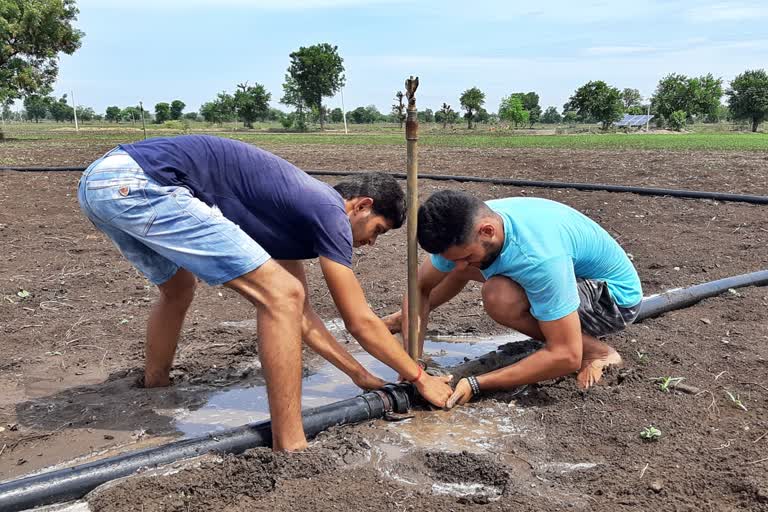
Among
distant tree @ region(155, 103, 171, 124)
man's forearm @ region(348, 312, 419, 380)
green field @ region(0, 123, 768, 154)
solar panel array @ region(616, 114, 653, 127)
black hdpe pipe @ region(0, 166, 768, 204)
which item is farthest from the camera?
distant tree @ region(155, 103, 171, 124)

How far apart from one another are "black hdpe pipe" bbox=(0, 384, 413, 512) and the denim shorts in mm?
690

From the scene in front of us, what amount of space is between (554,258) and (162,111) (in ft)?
280

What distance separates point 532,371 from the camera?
9.93 feet

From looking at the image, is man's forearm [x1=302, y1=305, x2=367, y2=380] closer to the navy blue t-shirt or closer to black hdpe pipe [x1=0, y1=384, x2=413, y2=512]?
black hdpe pipe [x1=0, y1=384, x2=413, y2=512]

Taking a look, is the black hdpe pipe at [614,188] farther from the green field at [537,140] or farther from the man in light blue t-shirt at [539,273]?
the green field at [537,140]

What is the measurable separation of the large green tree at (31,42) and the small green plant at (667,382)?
31122 mm

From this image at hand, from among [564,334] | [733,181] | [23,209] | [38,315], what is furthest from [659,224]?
[23,209]

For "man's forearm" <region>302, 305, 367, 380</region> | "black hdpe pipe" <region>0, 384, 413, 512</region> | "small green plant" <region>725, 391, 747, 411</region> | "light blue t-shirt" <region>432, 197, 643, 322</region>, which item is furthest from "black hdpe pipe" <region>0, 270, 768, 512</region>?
"small green plant" <region>725, 391, 747, 411</region>

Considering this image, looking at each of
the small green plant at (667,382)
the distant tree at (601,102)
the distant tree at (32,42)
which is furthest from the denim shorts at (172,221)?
the distant tree at (601,102)

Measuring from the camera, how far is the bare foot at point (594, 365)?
3.25 meters

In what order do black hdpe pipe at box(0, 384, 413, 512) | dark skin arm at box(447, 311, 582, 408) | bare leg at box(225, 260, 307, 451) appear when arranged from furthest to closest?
dark skin arm at box(447, 311, 582, 408) < bare leg at box(225, 260, 307, 451) < black hdpe pipe at box(0, 384, 413, 512)

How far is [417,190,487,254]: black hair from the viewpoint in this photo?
2.82m

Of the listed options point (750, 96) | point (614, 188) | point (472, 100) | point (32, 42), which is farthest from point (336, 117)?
point (614, 188)

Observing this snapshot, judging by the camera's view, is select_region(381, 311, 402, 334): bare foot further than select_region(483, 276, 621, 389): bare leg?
Yes
